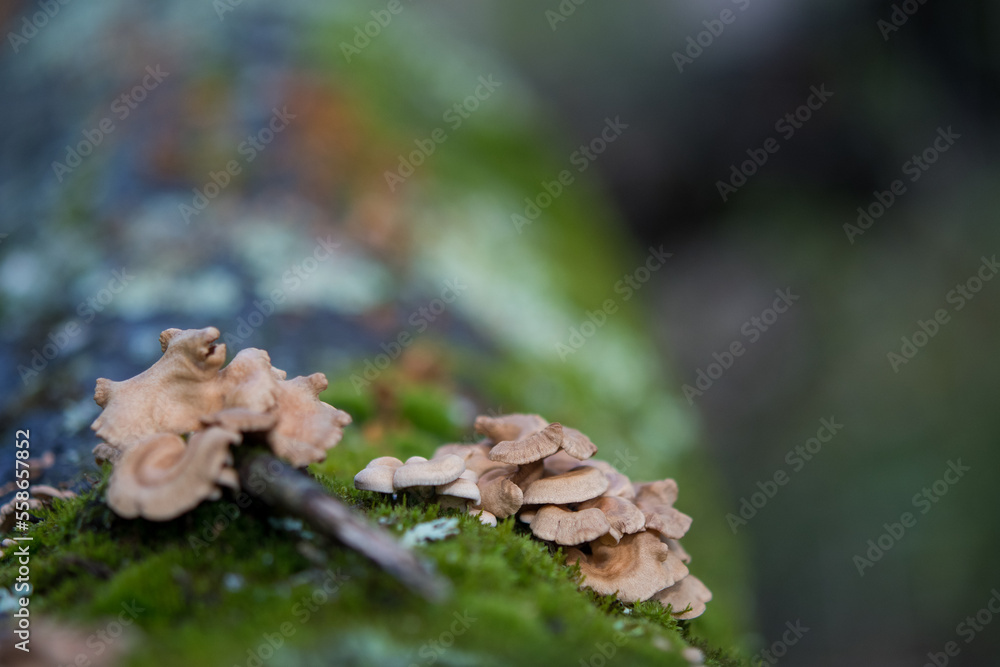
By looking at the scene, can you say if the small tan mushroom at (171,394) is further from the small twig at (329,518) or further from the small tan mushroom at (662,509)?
the small tan mushroom at (662,509)

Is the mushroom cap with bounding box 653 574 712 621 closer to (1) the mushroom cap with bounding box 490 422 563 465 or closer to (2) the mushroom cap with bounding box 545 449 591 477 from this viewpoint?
(2) the mushroom cap with bounding box 545 449 591 477

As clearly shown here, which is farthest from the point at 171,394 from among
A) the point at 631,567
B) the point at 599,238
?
the point at 599,238

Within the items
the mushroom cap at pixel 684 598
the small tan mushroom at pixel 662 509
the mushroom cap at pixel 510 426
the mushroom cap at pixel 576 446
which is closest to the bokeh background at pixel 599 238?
the mushroom cap at pixel 684 598

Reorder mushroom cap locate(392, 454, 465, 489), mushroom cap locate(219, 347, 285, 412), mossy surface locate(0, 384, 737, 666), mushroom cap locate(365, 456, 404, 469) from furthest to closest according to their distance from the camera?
mushroom cap locate(365, 456, 404, 469)
mushroom cap locate(392, 454, 465, 489)
mushroom cap locate(219, 347, 285, 412)
mossy surface locate(0, 384, 737, 666)

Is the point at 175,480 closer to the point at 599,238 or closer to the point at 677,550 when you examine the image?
the point at 677,550

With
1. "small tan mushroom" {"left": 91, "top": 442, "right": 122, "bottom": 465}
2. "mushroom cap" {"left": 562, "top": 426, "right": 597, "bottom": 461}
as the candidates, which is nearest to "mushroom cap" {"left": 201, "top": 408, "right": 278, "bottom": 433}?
"small tan mushroom" {"left": 91, "top": 442, "right": 122, "bottom": 465}

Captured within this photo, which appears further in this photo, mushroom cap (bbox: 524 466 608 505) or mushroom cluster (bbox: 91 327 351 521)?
mushroom cap (bbox: 524 466 608 505)
